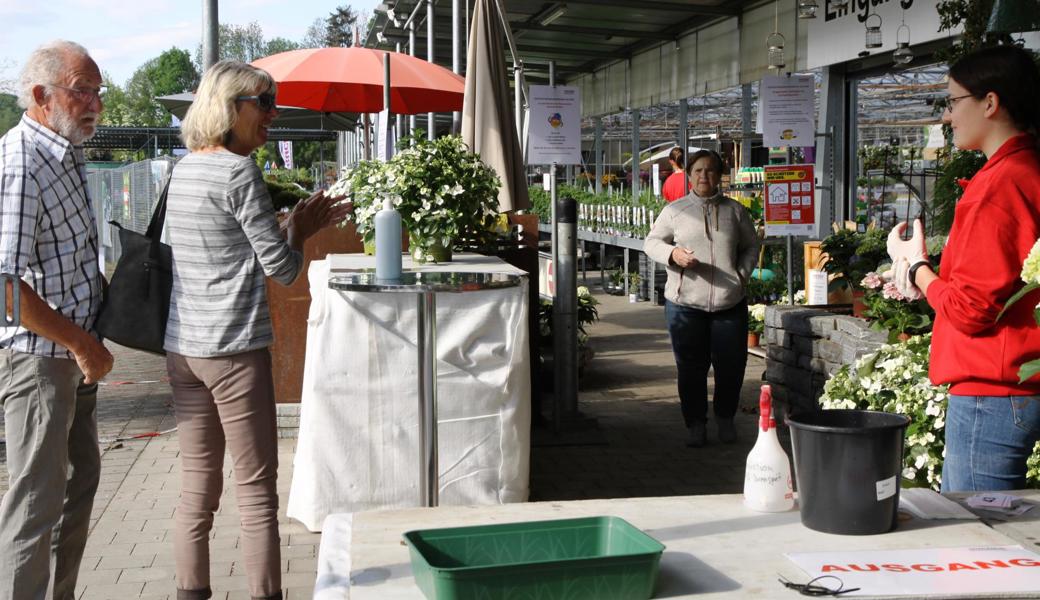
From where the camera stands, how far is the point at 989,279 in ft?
7.97

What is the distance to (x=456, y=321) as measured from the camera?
15.0 feet

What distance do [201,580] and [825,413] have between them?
7.17ft

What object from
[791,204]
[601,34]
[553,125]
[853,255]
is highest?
[601,34]

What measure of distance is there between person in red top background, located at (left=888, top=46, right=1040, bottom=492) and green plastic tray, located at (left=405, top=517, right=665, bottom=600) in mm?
1104

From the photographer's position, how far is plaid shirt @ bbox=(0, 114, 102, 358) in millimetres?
2930

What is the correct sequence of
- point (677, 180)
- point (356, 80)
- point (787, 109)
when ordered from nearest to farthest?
point (356, 80) → point (787, 109) → point (677, 180)

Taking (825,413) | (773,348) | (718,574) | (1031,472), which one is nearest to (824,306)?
(773,348)

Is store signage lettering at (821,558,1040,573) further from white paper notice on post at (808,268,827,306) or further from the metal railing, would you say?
the metal railing

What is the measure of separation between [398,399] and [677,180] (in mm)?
7643

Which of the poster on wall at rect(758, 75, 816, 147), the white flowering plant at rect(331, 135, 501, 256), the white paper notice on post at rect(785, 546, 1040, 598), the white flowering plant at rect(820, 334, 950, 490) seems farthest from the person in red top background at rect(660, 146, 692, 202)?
the white paper notice on post at rect(785, 546, 1040, 598)

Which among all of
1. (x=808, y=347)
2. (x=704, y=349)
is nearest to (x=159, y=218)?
(x=704, y=349)

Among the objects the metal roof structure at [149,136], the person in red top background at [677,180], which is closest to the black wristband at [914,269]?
the person in red top background at [677,180]

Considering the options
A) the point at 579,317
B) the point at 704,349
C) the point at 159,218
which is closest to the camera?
the point at 159,218

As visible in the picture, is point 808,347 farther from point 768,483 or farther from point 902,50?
point 768,483
